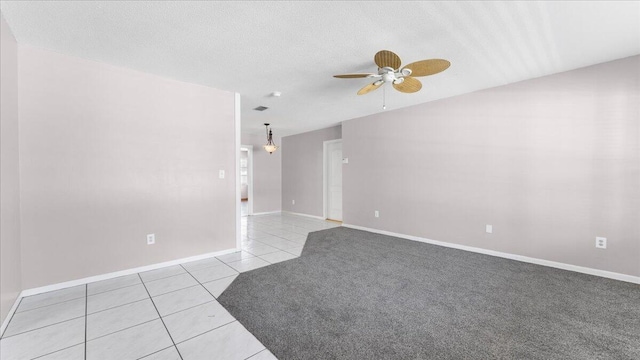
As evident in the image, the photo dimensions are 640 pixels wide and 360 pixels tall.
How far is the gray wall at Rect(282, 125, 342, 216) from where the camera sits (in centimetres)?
685

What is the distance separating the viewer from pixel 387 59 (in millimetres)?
2307

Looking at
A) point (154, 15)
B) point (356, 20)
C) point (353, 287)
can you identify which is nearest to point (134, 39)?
point (154, 15)

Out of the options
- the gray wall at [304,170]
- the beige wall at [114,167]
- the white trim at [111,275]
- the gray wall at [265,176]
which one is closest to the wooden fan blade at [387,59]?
the beige wall at [114,167]

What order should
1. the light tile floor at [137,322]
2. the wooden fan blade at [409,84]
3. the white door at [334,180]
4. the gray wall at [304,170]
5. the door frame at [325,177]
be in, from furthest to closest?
the gray wall at [304,170], the door frame at [325,177], the white door at [334,180], the wooden fan blade at [409,84], the light tile floor at [137,322]

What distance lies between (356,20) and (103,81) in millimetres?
2836

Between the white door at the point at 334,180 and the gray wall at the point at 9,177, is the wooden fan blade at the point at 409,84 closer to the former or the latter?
the gray wall at the point at 9,177

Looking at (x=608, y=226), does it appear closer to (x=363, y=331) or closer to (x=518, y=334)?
(x=518, y=334)

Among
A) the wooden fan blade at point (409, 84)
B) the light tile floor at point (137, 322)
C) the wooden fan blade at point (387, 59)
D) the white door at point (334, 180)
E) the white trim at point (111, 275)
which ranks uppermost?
the wooden fan blade at point (387, 59)

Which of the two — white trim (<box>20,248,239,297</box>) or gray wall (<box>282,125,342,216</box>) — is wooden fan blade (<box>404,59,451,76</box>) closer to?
white trim (<box>20,248,239,297</box>)

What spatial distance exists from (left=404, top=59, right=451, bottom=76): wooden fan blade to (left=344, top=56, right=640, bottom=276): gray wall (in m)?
1.97

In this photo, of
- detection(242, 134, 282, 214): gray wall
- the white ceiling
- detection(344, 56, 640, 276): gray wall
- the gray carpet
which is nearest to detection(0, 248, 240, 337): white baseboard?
the gray carpet

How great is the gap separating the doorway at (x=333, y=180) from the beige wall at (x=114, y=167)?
11.0 feet

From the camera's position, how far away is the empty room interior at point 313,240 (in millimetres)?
1868

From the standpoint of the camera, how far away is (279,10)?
1952mm
